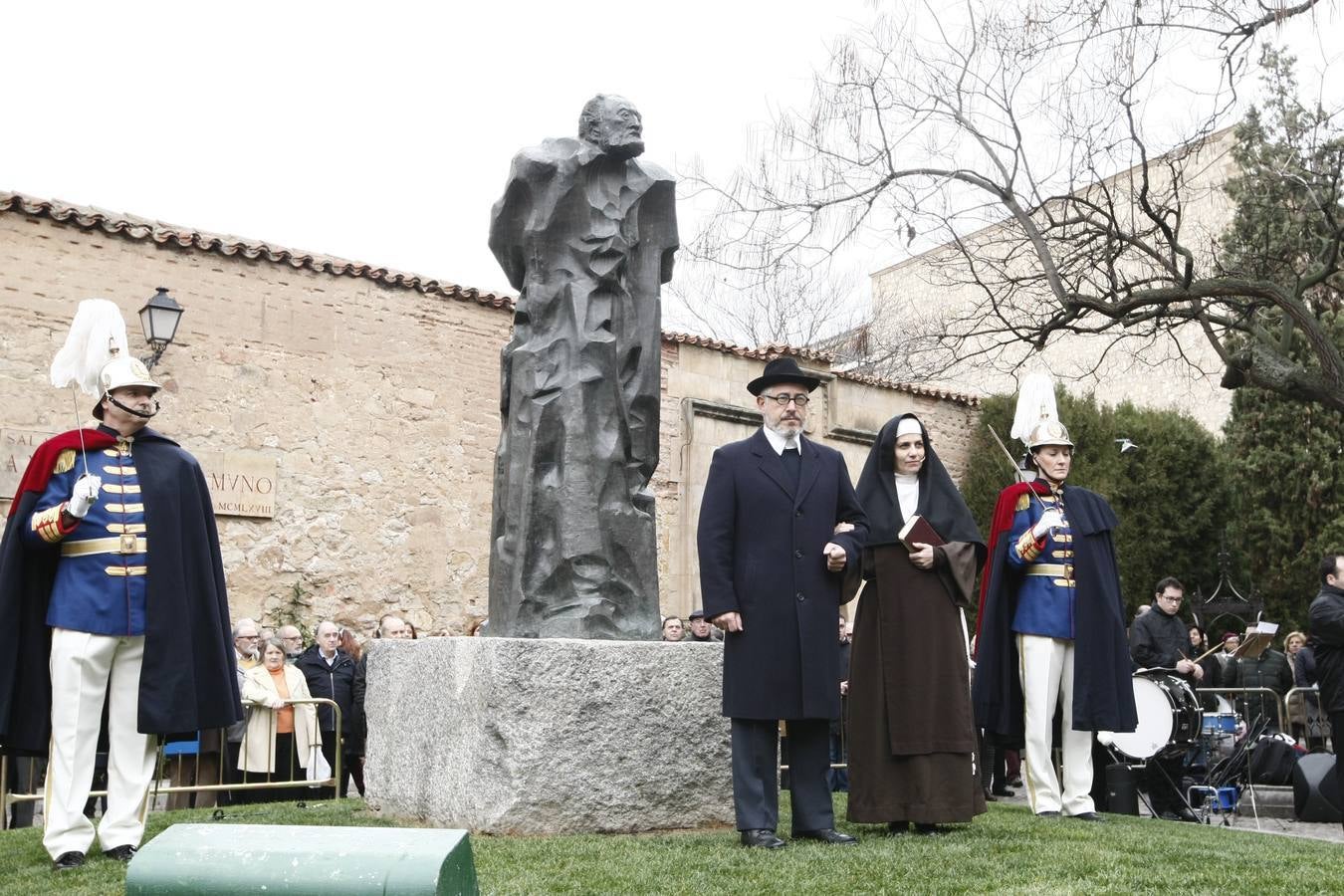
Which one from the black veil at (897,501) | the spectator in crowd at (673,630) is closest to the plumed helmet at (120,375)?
the black veil at (897,501)

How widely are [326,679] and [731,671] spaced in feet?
19.5

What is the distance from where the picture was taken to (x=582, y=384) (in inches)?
258

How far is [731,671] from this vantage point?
5.66 m

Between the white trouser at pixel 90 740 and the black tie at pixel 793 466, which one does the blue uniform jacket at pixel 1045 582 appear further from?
the white trouser at pixel 90 740

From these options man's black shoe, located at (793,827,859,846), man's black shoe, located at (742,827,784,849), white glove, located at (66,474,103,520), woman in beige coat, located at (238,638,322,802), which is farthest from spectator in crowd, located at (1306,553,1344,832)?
woman in beige coat, located at (238,638,322,802)

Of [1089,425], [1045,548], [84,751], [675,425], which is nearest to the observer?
[84,751]

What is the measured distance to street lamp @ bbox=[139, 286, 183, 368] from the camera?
1327cm

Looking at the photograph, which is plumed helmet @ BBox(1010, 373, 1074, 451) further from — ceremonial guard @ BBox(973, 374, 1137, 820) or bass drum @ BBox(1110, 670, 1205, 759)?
bass drum @ BBox(1110, 670, 1205, 759)

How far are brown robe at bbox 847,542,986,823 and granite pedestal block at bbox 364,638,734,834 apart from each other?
0.67 m

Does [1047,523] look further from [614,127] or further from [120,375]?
[120,375]

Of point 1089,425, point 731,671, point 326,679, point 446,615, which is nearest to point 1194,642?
point 1089,425

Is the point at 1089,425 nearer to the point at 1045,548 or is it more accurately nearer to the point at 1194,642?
the point at 1194,642

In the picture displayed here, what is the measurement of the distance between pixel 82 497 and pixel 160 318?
27.8ft

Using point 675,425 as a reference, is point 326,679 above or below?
below
